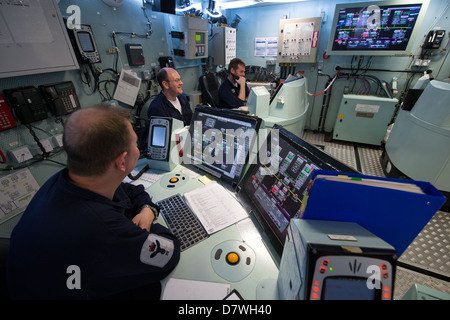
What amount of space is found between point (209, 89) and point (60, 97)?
234 cm

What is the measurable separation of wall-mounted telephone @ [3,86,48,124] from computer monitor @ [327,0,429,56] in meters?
4.11

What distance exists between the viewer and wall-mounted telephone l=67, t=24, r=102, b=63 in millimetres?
2103

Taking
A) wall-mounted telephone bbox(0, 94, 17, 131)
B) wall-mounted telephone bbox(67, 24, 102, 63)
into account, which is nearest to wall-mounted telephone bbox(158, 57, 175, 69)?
wall-mounted telephone bbox(67, 24, 102, 63)

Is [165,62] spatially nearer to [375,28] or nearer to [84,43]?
[84,43]

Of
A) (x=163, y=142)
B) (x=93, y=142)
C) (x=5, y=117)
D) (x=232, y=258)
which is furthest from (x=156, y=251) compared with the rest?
(x=5, y=117)

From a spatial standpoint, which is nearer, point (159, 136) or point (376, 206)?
point (376, 206)

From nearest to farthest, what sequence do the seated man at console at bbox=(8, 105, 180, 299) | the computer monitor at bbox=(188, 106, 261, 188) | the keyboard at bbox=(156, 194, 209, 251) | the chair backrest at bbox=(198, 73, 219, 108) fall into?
the seated man at console at bbox=(8, 105, 180, 299), the keyboard at bbox=(156, 194, 209, 251), the computer monitor at bbox=(188, 106, 261, 188), the chair backrest at bbox=(198, 73, 219, 108)

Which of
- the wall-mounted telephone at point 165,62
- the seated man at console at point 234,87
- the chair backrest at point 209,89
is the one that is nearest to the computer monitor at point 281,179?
the seated man at console at point 234,87

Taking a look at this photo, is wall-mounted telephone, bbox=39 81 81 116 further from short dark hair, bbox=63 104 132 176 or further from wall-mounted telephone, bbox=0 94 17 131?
short dark hair, bbox=63 104 132 176

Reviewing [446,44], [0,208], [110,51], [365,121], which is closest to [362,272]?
[0,208]

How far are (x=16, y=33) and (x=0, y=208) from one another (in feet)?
5.00

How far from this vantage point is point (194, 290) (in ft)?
2.43

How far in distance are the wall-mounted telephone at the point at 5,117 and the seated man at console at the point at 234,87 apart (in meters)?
2.62

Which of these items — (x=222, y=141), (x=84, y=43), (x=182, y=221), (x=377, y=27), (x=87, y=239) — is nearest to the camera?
(x=87, y=239)
